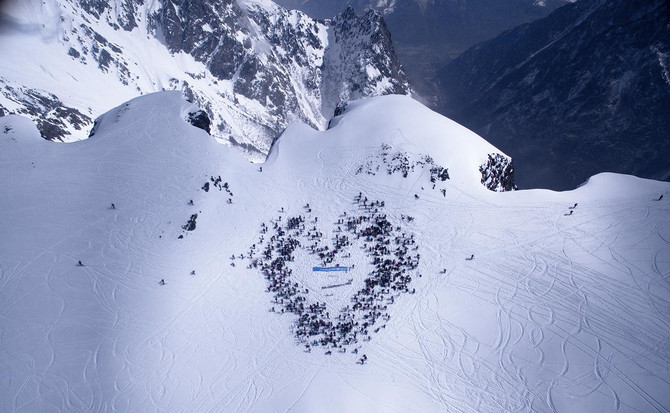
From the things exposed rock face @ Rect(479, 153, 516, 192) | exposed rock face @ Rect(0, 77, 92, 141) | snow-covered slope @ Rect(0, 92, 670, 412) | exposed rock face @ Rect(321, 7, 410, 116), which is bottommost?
exposed rock face @ Rect(0, 77, 92, 141)

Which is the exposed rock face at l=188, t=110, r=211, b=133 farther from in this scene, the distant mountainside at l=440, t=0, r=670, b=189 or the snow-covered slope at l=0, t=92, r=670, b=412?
the distant mountainside at l=440, t=0, r=670, b=189

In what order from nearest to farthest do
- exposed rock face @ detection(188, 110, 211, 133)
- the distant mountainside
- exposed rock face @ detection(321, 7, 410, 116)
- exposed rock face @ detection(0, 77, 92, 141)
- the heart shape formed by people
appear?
the heart shape formed by people
exposed rock face @ detection(188, 110, 211, 133)
exposed rock face @ detection(0, 77, 92, 141)
the distant mountainside
exposed rock face @ detection(321, 7, 410, 116)

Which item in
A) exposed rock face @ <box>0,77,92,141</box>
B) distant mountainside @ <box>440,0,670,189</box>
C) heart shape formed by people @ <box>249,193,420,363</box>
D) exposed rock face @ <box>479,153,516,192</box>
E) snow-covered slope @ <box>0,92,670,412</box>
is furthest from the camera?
distant mountainside @ <box>440,0,670,189</box>

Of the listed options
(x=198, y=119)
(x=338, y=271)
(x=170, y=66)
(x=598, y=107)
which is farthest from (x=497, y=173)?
(x=170, y=66)

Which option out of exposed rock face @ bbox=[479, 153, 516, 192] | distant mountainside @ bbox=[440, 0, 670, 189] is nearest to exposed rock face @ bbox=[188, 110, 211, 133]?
exposed rock face @ bbox=[479, 153, 516, 192]

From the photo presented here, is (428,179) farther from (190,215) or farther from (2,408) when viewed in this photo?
(2,408)

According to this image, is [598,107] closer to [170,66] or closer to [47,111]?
[170,66]

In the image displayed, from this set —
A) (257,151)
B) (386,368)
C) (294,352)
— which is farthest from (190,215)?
(257,151)

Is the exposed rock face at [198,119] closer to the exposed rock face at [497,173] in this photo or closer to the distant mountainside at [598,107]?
the exposed rock face at [497,173]
